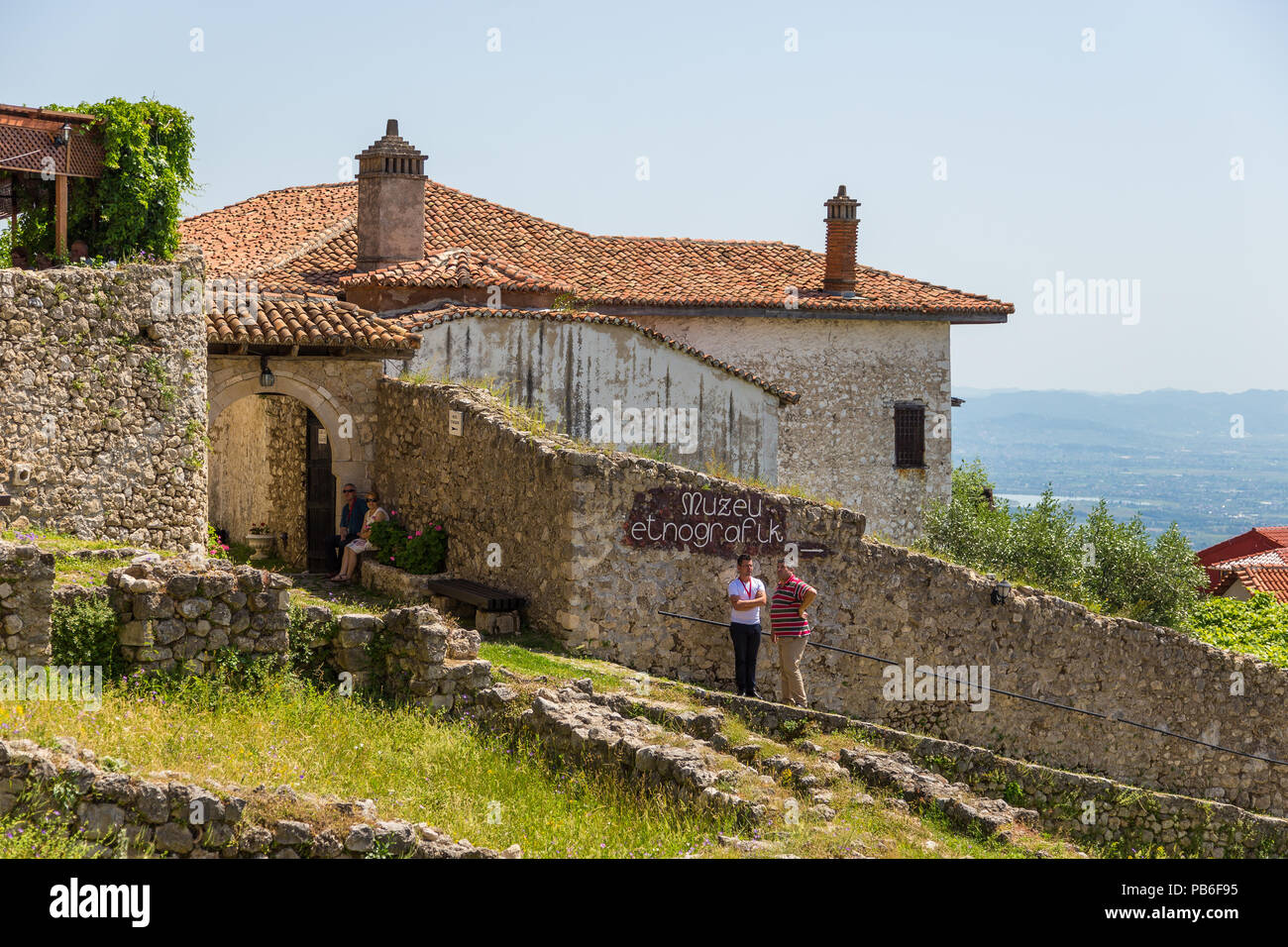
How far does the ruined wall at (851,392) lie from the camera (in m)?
26.6

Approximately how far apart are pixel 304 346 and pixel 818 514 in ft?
23.6

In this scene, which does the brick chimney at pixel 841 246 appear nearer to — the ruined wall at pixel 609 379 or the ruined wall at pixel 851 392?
the ruined wall at pixel 851 392

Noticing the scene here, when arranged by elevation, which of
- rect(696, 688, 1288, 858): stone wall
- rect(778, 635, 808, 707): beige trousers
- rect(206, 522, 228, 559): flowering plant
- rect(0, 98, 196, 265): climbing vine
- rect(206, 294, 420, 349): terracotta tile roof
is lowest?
rect(696, 688, 1288, 858): stone wall

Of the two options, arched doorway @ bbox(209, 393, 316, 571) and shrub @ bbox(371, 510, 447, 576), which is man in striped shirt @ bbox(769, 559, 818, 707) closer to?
shrub @ bbox(371, 510, 447, 576)

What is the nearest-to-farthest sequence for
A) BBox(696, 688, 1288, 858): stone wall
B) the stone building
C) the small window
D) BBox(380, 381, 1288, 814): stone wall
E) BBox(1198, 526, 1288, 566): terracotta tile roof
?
BBox(696, 688, 1288, 858): stone wall < BBox(380, 381, 1288, 814): stone wall < the stone building < the small window < BBox(1198, 526, 1288, 566): terracotta tile roof

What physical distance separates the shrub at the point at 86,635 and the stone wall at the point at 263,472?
9.42m

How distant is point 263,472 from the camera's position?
21797 mm

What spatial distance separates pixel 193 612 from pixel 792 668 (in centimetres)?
655

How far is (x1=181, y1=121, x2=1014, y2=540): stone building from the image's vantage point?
2288 cm

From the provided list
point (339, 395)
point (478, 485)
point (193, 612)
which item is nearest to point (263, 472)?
point (339, 395)

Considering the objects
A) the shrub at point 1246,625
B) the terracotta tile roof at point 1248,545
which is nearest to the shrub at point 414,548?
the shrub at point 1246,625

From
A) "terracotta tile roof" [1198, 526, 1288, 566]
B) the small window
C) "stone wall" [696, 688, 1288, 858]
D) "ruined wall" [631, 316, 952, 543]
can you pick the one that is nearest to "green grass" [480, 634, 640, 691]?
"stone wall" [696, 688, 1288, 858]

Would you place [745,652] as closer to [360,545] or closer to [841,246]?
[360,545]

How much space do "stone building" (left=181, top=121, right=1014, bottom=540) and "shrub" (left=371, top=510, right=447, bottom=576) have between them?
15.3 feet
